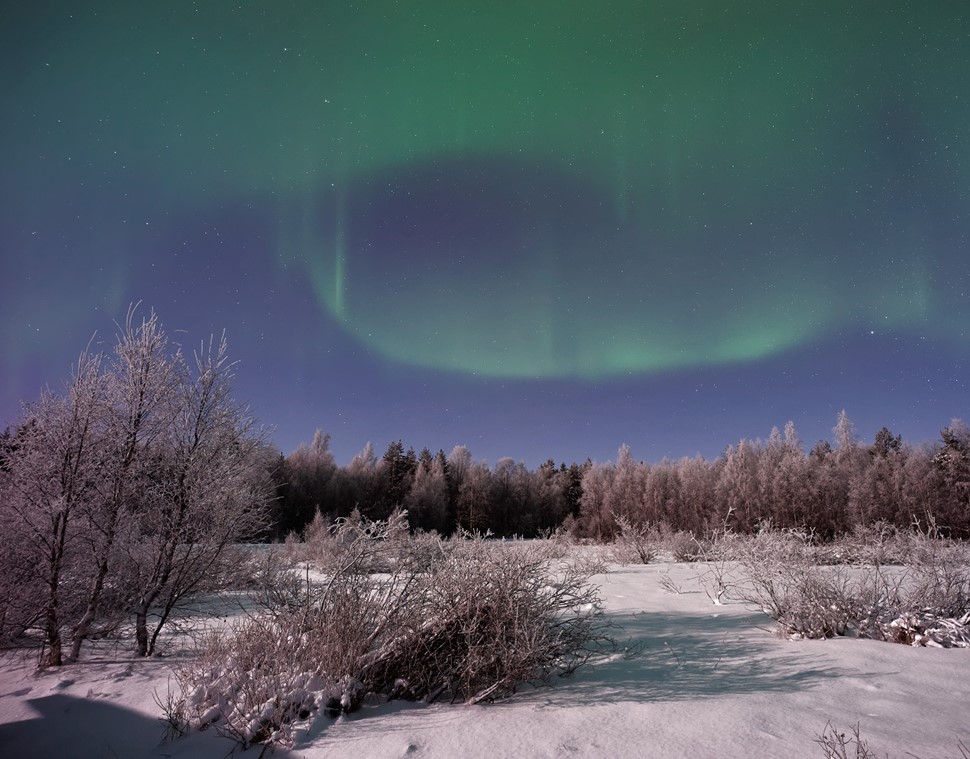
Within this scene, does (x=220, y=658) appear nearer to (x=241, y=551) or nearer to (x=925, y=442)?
(x=241, y=551)

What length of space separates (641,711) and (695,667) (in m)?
1.30

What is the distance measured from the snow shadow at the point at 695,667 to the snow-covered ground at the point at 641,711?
18 millimetres

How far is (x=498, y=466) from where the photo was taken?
230 ft

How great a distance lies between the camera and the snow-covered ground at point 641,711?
303 centimetres

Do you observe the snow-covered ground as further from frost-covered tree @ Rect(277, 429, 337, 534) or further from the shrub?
frost-covered tree @ Rect(277, 429, 337, 534)

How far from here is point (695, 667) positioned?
4.49 m

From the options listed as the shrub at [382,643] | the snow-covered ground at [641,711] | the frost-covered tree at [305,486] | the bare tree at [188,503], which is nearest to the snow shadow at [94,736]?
the snow-covered ground at [641,711]

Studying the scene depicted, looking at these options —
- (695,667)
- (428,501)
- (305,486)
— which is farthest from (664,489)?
(695,667)

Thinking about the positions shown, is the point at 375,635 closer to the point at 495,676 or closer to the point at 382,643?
the point at 382,643

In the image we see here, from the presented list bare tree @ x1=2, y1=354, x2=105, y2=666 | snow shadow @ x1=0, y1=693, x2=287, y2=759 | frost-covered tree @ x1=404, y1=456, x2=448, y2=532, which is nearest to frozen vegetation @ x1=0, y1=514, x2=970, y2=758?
snow shadow @ x1=0, y1=693, x2=287, y2=759

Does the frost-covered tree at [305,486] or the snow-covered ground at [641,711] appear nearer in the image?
the snow-covered ground at [641,711]

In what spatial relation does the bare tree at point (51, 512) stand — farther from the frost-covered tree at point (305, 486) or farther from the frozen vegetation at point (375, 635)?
the frost-covered tree at point (305, 486)

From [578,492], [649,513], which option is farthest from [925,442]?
[578,492]

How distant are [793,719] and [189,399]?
7.24 metres
